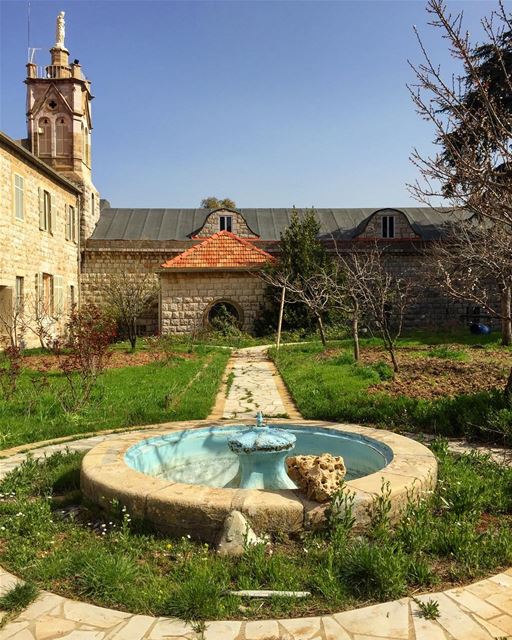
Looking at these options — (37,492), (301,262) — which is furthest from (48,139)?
(37,492)

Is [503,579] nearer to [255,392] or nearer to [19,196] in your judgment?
[255,392]

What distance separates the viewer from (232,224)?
27172 millimetres

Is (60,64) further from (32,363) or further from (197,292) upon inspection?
(32,363)

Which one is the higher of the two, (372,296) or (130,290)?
(130,290)

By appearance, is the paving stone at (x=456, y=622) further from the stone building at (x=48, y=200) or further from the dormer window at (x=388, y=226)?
the dormer window at (x=388, y=226)

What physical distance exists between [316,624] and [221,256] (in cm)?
1983

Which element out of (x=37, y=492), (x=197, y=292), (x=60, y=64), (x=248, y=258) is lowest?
(x=37, y=492)

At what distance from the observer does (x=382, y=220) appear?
26.3m

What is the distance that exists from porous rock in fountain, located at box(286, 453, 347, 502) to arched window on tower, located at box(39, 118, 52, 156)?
24.4 m

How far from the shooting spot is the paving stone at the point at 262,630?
282cm

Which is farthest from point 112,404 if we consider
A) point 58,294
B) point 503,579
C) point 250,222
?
point 250,222

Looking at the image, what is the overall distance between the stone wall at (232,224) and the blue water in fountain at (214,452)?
68.8 ft

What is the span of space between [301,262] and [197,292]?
Answer: 439cm

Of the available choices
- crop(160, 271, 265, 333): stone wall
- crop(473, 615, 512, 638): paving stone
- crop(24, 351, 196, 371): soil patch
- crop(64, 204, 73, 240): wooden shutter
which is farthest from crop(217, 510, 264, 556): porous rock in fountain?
crop(64, 204, 73, 240): wooden shutter
